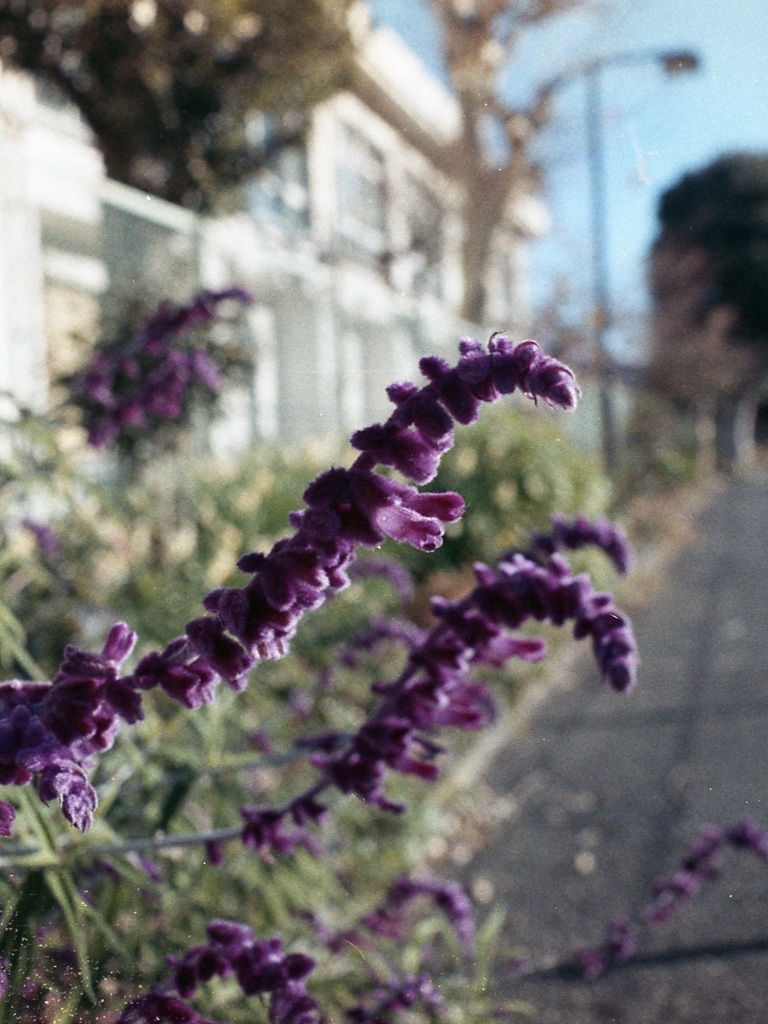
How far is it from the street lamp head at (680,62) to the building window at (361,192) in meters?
0.63

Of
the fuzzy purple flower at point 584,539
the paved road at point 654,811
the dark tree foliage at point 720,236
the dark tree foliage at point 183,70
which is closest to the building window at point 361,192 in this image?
the dark tree foliage at point 183,70

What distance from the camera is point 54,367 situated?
3762 mm

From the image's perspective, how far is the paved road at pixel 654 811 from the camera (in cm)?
159

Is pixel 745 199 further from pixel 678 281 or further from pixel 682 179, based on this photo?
pixel 678 281

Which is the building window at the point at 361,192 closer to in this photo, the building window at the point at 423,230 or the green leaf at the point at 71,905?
the building window at the point at 423,230

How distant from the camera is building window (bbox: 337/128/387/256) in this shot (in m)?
1.43

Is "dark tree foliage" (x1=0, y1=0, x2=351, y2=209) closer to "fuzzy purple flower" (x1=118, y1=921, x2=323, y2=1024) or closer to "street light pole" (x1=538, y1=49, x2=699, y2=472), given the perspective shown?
"street light pole" (x1=538, y1=49, x2=699, y2=472)

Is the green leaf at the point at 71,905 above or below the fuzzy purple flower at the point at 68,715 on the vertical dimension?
below

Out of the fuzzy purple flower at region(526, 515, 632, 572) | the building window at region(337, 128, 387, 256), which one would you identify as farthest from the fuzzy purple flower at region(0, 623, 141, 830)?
the building window at region(337, 128, 387, 256)

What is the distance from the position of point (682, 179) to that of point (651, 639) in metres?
2.96

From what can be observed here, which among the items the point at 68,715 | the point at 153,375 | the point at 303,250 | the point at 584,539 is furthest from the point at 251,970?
the point at 303,250

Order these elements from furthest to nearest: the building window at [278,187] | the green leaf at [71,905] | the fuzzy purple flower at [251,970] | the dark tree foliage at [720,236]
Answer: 1. the building window at [278,187]
2. the dark tree foliage at [720,236]
3. the fuzzy purple flower at [251,970]
4. the green leaf at [71,905]

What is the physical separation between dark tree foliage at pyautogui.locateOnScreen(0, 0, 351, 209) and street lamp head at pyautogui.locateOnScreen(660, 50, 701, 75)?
2.32 feet

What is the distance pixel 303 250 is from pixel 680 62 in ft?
7.31
